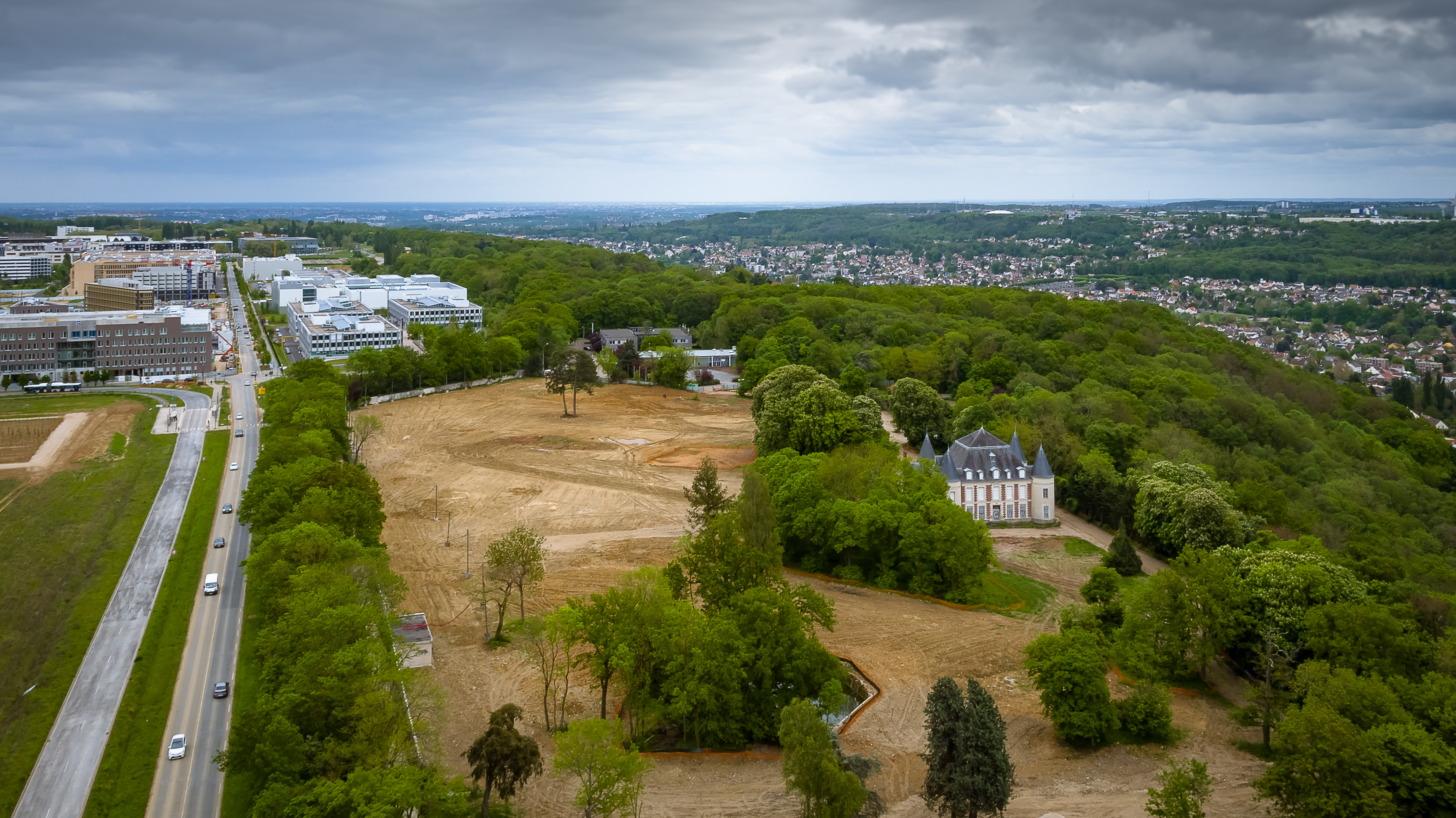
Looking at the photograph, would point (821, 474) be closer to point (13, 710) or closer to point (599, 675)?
point (599, 675)

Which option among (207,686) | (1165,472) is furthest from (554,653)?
(1165,472)

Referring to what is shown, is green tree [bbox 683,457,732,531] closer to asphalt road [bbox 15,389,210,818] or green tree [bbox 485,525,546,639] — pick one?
green tree [bbox 485,525,546,639]

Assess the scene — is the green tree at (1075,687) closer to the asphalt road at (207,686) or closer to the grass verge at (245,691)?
the grass verge at (245,691)

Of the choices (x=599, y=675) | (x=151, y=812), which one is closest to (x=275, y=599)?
(x=151, y=812)

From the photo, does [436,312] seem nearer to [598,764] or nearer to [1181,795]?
[598,764]

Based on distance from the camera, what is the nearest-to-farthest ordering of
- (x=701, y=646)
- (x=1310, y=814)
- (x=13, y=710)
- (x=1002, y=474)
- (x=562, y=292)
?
(x=1310, y=814) → (x=701, y=646) → (x=13, y=710) → (x=1002, y=474) → (x=562, y=292)

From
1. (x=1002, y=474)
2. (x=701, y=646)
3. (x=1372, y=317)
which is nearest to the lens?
(x=701, y=646)

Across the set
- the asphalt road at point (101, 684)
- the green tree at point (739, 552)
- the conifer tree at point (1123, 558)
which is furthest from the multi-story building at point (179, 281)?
the conifer tree at point (1123, 558)
